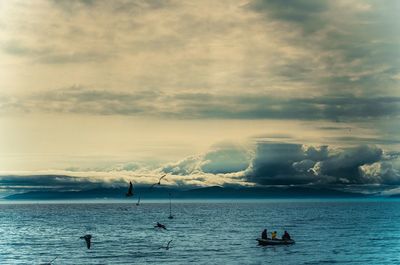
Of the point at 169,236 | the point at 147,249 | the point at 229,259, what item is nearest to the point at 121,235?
the point at 169,236

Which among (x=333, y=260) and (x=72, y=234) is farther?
(x=72, y=234)

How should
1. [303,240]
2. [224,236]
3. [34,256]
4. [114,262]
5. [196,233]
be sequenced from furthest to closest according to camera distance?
1. [196,233]
2. [224,236]
3. [303,240]
4. [34,256]
5. [114,262]

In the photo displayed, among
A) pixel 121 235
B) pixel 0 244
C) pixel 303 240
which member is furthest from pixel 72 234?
pixel 303 240

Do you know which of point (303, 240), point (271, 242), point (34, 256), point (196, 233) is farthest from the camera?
point (196, 233)

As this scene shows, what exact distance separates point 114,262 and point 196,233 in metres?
51.6

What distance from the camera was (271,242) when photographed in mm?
97688

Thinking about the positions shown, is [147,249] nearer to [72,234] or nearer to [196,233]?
[196,233]

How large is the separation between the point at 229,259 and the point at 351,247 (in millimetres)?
28788

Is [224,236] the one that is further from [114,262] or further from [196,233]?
[114,262]

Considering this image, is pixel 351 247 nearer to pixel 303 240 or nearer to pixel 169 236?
pixel 303 240

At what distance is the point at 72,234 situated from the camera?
137 metres

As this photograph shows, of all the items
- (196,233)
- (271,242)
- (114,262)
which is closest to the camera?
(114,262)

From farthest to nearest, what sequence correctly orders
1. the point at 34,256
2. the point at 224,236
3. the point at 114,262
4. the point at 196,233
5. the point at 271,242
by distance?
the point at 196,233 < the point at 224,236 < the point at 271,242 < the point at 34,256 < the point at 114,262

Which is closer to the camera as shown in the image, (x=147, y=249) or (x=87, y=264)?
(x=87, y=264)
